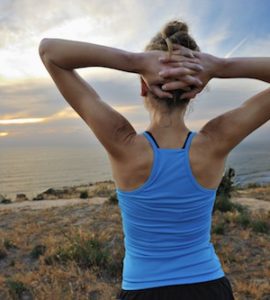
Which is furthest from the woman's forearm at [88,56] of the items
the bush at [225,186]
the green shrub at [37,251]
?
the bush at [225,186]

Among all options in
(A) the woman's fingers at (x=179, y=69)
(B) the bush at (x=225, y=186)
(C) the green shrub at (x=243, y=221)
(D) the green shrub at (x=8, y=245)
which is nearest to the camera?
(A) the woman's fingers at (x=179, y=69)

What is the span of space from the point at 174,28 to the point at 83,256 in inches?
215

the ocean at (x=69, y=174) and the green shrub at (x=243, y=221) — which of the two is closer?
the green shrub at (x=243, y=221)

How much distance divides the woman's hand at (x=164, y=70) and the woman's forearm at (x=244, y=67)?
132mm

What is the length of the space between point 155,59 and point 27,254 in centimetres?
664

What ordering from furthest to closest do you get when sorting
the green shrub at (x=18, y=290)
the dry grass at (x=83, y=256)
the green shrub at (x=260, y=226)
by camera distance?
the green shrub at (x=260, y=226), the dry grass at (x=83, y=256), the green shrub at (x=18, y=290)

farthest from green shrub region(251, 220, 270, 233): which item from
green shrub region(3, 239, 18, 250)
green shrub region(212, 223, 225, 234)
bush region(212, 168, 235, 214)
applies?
green shrub region(3, 239, 18, 250)

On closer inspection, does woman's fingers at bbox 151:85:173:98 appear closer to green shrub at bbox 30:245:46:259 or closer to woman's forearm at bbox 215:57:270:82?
woman's forearm at bbox 215:57:270:82

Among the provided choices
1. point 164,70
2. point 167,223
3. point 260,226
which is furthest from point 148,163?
point 260,226

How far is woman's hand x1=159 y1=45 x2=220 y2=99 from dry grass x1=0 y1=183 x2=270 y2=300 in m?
4.11

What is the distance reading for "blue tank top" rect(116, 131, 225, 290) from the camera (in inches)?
59.8

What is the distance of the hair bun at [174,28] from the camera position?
1624 mm

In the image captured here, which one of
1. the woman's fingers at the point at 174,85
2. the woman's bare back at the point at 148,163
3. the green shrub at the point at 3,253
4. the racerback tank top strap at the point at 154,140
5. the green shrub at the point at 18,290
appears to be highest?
the woman's fingers at the point at 174,85

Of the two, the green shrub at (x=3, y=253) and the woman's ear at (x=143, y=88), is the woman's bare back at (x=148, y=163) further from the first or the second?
the green shrub at (x=3, y=253)
